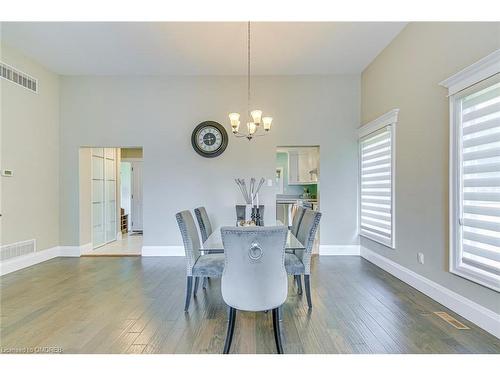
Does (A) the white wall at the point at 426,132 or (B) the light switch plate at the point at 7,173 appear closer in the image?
(A) the white wall at the point at 426,132

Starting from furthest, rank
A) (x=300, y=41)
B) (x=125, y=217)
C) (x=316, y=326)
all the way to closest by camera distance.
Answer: (x=125, y=217) → (x=300, y=41) → (x=316, y=326)

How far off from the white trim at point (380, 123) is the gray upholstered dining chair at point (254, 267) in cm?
296

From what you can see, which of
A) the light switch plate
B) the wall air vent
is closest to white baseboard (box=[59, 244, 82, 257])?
the light switch plate

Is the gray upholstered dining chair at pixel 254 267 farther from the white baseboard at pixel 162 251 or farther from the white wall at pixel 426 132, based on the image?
the white baseboard at pixel 162 251

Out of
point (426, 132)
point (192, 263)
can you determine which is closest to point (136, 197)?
point (192, 263)

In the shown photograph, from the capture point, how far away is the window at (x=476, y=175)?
238 cm

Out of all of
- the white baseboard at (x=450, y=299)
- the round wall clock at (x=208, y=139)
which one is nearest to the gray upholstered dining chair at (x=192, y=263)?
the white baseboard at (x=450, y=299)

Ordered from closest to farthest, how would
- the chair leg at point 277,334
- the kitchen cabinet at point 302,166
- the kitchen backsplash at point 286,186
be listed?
the chair leg at point 277,334 < the kitchen cabinet at point 302,166 < the kitchen backsplash at point 286,186

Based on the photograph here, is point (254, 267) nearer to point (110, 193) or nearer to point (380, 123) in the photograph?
point (380, 123)

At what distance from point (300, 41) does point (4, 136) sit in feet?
14.6

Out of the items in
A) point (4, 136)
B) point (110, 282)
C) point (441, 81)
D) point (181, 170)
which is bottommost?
point (110, 282)
